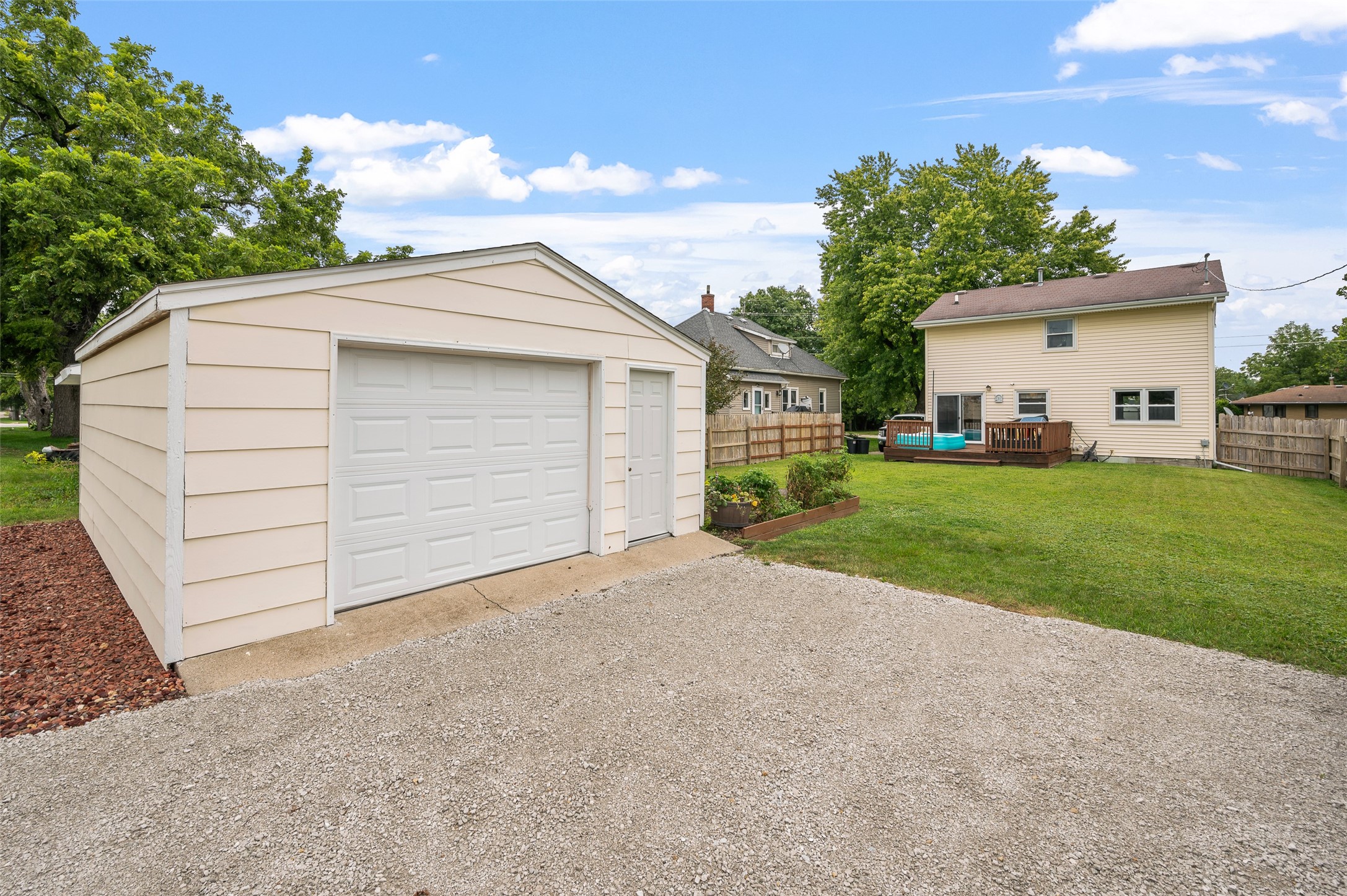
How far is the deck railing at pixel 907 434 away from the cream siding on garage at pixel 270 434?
52.7ft

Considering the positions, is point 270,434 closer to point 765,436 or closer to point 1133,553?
point 1133,553

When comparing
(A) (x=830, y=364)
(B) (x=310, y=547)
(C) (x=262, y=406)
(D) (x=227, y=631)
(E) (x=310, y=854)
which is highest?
(A) (x=830, y=364)

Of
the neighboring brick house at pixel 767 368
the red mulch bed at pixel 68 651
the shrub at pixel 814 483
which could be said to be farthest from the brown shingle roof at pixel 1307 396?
the red mulch bed at pixel 68 651

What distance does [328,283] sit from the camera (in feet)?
15.3

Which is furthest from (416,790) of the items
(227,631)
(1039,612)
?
(1039,612)

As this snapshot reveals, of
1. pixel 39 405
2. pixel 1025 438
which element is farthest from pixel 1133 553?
pixel 39 405

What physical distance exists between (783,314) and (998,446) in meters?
32.8

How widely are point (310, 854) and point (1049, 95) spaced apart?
1546cm

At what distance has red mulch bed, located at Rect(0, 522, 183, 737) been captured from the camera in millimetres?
3562

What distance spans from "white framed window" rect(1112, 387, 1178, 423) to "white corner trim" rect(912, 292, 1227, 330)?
2.34 m

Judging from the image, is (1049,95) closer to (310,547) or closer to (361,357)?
(361,357)

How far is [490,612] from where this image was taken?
5.15m

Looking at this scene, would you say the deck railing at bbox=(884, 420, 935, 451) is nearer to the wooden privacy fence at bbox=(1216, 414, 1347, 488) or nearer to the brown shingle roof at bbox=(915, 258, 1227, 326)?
the brown shingle roof at bbox=(915, 258, 1227, 326)

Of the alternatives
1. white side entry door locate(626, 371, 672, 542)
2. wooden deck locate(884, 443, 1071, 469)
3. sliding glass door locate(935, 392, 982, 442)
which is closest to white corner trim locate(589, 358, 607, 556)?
white side entry door locate(626, 371, 672, 542)
